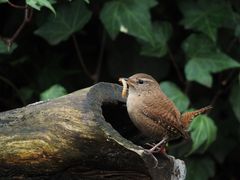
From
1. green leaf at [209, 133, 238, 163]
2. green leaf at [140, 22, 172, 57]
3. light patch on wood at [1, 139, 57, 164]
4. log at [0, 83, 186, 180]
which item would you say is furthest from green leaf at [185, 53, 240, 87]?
light patch on wood at [1, 139, 57, 164]

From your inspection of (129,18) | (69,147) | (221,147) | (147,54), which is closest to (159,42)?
(147,54)

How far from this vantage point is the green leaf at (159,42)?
3.89 m

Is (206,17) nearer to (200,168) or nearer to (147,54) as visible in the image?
(147,54)

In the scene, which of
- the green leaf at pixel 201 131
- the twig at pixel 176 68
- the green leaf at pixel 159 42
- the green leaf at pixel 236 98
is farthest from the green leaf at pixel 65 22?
the green leaf at pixel 236 98

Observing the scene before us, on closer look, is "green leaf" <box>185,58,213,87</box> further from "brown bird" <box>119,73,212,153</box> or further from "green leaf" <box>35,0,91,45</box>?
"brown bird" <box>119,73,212,153</box>

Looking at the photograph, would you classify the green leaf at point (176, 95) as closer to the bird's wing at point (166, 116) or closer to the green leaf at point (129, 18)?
the green leaf at point (129, 18)

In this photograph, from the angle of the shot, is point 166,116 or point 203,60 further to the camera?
point 203,60

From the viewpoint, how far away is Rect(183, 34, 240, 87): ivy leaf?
12.2 feet

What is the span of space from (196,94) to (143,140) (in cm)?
151

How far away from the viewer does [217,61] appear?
3795mm

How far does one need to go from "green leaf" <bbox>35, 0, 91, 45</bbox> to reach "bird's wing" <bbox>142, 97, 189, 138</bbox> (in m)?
1.16

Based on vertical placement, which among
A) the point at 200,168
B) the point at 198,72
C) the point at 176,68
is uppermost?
the point at 198,72

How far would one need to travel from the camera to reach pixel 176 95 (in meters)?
3.81

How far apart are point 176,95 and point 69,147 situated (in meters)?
1.61
